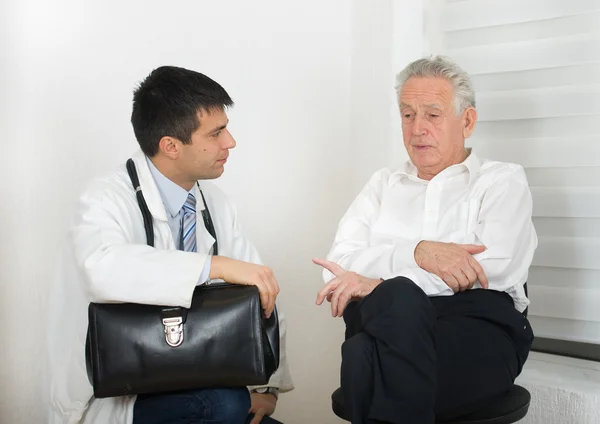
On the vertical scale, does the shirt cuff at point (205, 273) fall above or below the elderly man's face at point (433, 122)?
below

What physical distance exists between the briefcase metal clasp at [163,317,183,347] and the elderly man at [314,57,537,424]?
0.40m

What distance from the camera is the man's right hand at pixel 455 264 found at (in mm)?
2273

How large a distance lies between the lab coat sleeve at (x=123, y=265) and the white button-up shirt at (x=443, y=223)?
585 mm

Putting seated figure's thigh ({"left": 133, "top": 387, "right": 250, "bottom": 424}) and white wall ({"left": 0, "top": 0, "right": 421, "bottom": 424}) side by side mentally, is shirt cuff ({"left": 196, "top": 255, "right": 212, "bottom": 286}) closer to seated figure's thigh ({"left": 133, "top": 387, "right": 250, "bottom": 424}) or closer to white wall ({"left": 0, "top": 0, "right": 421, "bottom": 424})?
seated figure's thigh ({"left": 133, "top": 387, "right": 250, "bottom": 424})

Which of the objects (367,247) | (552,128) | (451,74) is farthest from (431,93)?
(552,128)

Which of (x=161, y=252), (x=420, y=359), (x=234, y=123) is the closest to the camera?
(x=420, y=359)

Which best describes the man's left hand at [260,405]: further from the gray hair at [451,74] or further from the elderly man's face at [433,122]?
the gray hair at [451,74]

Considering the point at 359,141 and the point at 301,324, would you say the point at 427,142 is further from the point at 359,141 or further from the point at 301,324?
the point at 301,324

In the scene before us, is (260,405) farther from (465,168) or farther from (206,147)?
(465,168)

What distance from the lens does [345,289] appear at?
7.78 feet

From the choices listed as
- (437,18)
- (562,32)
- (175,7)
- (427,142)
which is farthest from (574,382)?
(175,7)

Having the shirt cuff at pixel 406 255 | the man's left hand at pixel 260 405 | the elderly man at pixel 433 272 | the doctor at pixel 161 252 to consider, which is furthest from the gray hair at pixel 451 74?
the man's left hand at pixel 260 405

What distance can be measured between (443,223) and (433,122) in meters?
0.31

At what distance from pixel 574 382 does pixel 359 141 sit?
4.08ft
